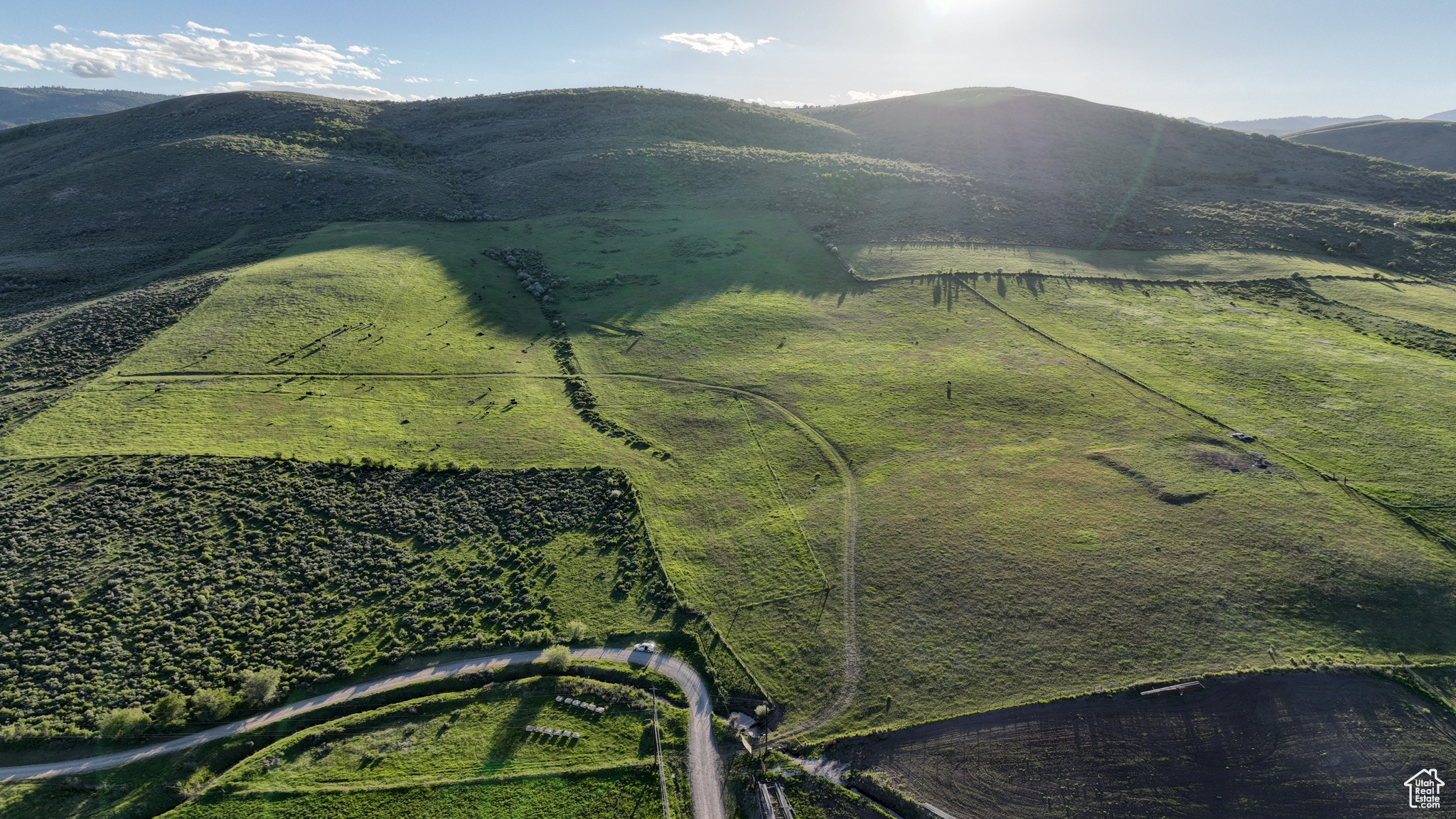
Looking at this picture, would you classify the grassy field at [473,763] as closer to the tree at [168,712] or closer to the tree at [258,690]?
the tree at [258,690]

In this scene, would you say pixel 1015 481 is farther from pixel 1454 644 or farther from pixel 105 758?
pixel 105 758

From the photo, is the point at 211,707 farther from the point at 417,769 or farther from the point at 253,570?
the point at 417,769

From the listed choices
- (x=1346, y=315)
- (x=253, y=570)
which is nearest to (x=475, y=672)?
(x=253, y=570)

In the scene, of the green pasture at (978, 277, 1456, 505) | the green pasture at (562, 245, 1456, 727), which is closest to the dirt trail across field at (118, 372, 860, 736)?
the green pasture at (562, 245, 1456, 727)

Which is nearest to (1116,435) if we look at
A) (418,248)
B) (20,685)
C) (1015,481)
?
(1015,481)

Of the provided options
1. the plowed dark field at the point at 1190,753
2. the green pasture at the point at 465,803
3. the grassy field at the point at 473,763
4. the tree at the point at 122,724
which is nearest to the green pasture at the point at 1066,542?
the plowed dark field at the point at 1190,753
